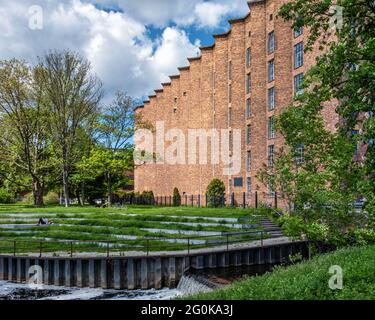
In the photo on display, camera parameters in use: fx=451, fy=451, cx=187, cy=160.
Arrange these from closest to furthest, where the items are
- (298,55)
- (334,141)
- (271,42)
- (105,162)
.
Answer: (334,141) < (298,55) < (271,42) < (105,162)

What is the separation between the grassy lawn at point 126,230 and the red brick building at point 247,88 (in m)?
10.1

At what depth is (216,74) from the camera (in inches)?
2190

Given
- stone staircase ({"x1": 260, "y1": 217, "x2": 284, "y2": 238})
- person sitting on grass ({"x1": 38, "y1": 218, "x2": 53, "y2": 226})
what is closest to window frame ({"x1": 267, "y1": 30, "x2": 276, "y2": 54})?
stone staircase ({"x1": 260, "y1": 217, "x2": 284, "y2": 238})

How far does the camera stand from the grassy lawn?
82.5 feet

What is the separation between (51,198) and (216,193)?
32.7 meters

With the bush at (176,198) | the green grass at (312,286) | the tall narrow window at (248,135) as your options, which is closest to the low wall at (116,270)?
the green grass at (312,286)

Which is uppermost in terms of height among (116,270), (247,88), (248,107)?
Result: (247,88)

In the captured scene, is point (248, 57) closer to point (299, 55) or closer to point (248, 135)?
point (248, 135)

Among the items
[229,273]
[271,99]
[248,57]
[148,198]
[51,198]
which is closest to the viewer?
[229,273]

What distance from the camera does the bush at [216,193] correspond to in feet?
162

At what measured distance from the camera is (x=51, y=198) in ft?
234

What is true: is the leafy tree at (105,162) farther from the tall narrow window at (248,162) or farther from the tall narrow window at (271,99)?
the tall narrow window at (271,99)

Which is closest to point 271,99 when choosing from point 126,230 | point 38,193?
point 126,230
